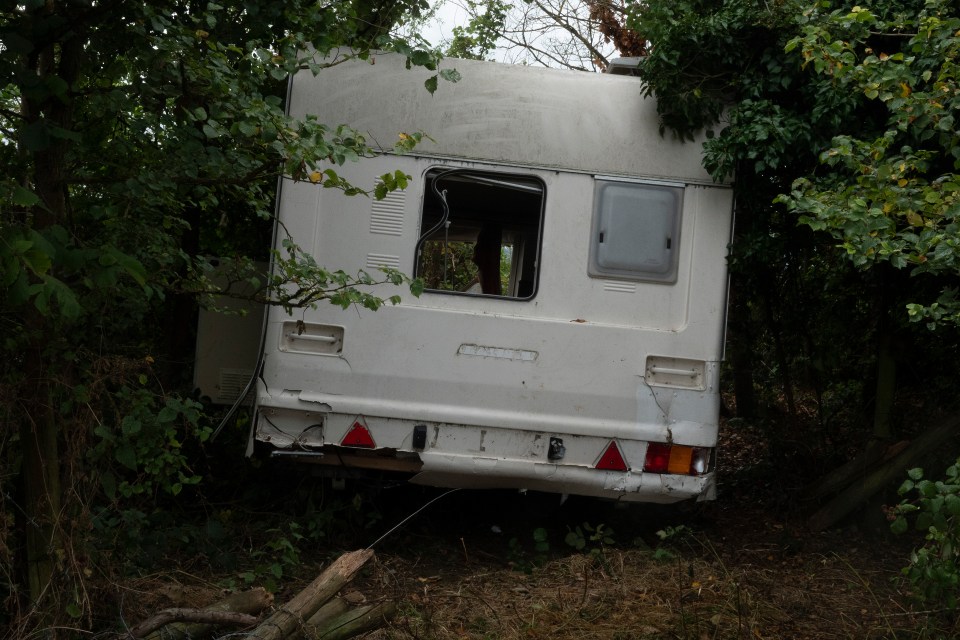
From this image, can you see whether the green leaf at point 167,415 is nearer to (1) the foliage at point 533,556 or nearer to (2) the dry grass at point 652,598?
(2) the dry grass at point 652,598

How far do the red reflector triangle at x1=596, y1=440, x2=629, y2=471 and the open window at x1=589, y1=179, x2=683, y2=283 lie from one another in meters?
0.96

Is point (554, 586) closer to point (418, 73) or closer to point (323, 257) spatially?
point (323, 257)

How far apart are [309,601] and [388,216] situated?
2295 mm

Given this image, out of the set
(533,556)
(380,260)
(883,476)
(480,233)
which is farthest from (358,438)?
(883,476)

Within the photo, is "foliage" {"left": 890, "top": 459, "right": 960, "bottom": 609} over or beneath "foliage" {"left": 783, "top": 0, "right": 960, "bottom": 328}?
beneath

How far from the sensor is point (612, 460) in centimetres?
576

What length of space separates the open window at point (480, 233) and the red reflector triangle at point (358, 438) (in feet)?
2.85

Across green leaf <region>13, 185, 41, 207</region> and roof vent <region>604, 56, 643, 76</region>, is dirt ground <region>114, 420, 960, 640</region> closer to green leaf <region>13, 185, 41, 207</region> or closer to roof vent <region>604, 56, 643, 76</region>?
green leaf <region>13, 185, 41, 207</region>

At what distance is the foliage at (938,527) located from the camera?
150 inches

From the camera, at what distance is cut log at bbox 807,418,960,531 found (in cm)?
616

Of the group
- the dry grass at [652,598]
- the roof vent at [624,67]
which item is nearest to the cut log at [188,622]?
the dry grass at [652,598]

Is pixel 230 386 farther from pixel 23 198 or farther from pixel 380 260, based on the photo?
pixel 23 198

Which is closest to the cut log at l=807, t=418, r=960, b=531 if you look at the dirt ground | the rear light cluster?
the dirt ground

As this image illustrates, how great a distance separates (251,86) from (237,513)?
299 centimetres
